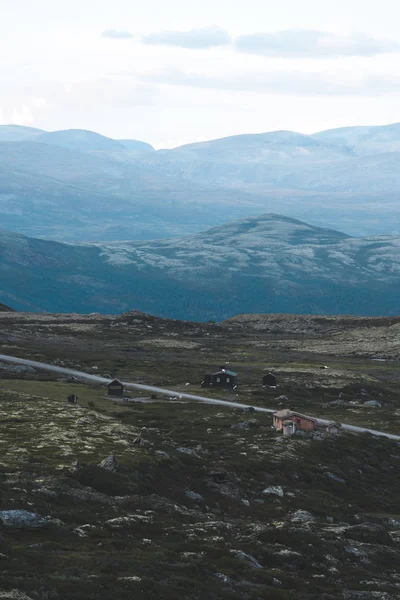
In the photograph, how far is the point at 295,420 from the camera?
115312 millimetres

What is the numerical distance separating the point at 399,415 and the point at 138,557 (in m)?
96.4

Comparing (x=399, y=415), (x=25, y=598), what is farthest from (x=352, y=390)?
(x=25, y=598)

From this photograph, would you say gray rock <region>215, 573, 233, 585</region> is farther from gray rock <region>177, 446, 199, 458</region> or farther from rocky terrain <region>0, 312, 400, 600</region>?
gray rock <region>177, 446, 199, 458</region>

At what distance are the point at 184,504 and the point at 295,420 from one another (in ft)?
148

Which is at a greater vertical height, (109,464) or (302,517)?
(109,464)

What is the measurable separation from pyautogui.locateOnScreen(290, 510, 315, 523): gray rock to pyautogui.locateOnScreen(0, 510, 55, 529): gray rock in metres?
22.3

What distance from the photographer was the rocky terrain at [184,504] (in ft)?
163

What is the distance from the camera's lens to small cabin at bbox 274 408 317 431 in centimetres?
11331

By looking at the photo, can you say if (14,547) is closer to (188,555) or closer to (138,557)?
(138,557)

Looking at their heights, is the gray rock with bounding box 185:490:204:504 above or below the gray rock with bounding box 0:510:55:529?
below

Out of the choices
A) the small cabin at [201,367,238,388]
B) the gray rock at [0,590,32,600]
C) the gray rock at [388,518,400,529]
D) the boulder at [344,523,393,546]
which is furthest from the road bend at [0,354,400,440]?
the gray rock at [0,590,32,600]

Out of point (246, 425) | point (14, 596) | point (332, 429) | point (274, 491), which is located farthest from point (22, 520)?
point (332, 429)

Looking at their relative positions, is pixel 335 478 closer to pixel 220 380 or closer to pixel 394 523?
pixel 394 523

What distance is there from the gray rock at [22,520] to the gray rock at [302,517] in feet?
73.2
